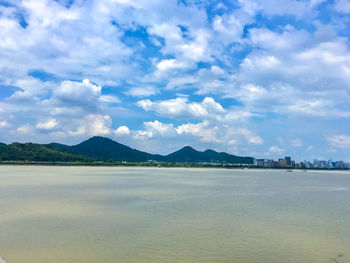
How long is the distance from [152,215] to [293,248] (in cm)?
1553

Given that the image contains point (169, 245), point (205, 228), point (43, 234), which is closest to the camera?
point (169, 245)

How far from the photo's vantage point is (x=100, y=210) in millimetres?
34312

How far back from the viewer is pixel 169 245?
2045cm

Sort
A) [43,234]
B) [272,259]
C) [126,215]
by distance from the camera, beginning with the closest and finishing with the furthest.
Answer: [272,259], [43,234], [126,215]

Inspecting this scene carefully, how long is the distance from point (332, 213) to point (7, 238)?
36.0 meters

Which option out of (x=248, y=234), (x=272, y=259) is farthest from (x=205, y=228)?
(x=272, y=259)

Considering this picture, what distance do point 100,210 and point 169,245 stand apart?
1633 cm

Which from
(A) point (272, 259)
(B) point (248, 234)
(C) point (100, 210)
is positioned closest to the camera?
(A) point (272, 259)

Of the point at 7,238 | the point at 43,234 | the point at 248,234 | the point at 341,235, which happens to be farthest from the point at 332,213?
the point at 7,238

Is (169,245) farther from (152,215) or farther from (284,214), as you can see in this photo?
(284,214)

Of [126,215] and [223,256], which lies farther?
[126,215]

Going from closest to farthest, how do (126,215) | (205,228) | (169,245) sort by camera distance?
(169,245)
(205,228)
(126,215)

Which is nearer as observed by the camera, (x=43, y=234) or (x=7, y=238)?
(x=7, y=238)

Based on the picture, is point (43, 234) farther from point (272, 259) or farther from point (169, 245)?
point (272, 259)
